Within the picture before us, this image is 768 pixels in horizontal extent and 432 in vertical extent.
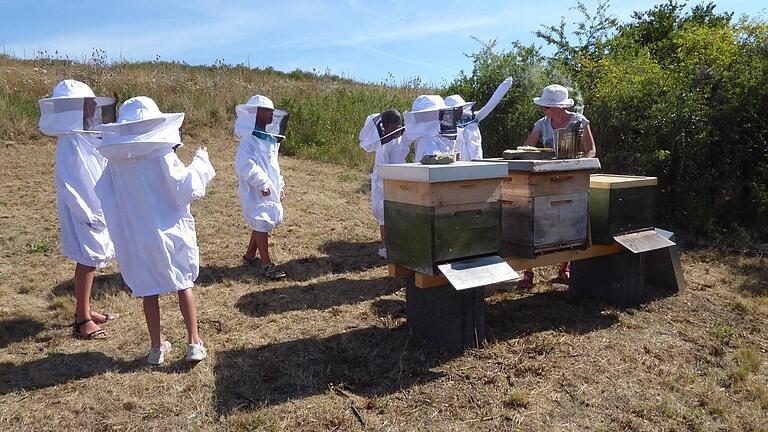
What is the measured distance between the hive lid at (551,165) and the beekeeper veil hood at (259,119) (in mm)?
2552

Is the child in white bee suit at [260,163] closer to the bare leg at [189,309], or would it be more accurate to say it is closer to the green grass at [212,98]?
the bare leg at [189,309]

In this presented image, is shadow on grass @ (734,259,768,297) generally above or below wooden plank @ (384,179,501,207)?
below

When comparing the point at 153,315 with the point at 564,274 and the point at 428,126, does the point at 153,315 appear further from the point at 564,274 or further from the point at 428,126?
the point at 564,274

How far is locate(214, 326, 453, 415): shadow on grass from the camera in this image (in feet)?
11.6

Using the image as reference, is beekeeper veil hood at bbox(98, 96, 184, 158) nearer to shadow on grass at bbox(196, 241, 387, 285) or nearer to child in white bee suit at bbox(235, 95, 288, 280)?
child in white bee suit at bbox(235, 95, 288, 280)

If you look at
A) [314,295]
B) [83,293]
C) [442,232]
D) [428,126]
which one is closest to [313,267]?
[314,295]

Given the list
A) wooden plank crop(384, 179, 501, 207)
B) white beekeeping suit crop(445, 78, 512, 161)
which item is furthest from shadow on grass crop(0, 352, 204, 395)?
white beekeeping suit crop(445, 78, 512, 161)

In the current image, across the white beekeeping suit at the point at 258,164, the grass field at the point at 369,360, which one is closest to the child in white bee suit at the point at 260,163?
the white beekeeping suit at the point at 258,164

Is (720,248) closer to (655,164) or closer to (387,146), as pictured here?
(655,164)

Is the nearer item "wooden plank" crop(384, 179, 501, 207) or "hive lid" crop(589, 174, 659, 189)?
"wooden plank" crop(384, 179, 501, 207)

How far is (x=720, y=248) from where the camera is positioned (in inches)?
257

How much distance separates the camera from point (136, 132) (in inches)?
138

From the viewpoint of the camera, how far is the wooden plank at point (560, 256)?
408 cm

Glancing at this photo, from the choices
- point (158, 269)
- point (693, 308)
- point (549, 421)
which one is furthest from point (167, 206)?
point (693, 308)
